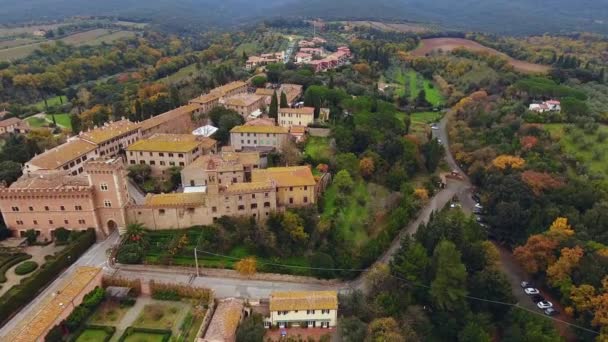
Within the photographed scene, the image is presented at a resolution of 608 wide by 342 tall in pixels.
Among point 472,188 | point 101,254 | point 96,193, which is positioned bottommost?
point 472,188

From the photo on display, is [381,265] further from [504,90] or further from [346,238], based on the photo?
[504,90]

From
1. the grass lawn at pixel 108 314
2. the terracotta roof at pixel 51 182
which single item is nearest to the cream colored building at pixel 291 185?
the terracotta roof at pixel 51 182

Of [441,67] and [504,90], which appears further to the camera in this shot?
[441,67]

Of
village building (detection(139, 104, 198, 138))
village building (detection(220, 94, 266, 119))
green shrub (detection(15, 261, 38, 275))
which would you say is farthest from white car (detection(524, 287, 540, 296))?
village building (detection(139, 104, 198, 138))

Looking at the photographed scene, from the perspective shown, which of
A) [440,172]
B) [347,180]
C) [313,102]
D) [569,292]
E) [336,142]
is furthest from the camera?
[313,102]

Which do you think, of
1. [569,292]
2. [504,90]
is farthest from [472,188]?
[504,90]

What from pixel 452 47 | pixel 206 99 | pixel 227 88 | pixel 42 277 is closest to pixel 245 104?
pixel 206 99

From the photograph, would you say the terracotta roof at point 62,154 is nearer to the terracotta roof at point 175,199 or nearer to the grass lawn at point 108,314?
the terracotta roof at point 175,199
